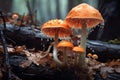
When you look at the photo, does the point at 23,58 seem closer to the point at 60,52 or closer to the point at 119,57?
the point at 60,52

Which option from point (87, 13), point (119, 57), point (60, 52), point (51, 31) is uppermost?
Answer: point (87, 13)

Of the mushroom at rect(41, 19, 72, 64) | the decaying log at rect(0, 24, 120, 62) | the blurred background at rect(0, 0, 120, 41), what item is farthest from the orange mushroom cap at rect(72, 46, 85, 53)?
the blurred background at rect(0, 0, 120, 41)

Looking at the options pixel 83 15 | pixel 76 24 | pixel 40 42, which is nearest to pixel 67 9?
pixel 40 42

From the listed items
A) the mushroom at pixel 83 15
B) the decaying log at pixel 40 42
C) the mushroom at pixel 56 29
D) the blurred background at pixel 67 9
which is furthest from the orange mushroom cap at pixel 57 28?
the blurred background at pixel 67 9

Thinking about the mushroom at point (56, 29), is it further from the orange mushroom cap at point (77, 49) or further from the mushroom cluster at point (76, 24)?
the orange mushroom cap at point (77, 49)

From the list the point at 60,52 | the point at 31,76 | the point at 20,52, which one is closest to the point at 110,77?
the point at 60,52
